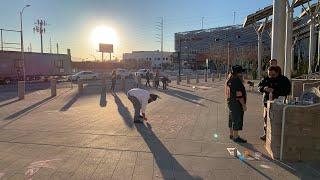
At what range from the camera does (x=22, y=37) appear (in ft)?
146

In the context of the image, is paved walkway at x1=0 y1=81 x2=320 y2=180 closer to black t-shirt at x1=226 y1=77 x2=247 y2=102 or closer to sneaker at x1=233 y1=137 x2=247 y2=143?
sneaker at x1=233 y1=137 x2=247 y2=143

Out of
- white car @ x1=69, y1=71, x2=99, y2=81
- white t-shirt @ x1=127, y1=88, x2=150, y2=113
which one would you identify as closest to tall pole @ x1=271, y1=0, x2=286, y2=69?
white t-shirt @ x1=127, y1=88, x2=150, y2=113

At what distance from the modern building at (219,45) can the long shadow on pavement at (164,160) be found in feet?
170

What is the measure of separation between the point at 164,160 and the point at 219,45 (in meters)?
74.0

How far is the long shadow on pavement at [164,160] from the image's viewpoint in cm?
616

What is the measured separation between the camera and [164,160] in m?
6.98

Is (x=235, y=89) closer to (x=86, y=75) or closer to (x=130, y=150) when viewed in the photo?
(x=130, y=150)

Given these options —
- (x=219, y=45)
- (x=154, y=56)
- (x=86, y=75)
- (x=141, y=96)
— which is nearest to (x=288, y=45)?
(x=141, y=96)

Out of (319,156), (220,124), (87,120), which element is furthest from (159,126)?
(319,156)

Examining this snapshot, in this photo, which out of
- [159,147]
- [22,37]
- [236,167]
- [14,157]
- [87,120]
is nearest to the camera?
[236,167]

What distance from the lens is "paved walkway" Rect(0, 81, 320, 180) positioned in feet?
20.5

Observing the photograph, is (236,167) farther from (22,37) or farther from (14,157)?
(22,37)

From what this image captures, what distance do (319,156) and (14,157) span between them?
522 centimetres

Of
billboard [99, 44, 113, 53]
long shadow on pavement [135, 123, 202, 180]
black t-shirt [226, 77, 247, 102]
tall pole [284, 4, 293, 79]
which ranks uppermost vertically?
billboard [99, 44, 113, 53]
